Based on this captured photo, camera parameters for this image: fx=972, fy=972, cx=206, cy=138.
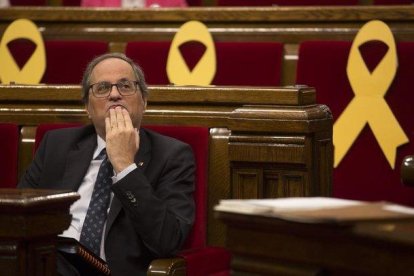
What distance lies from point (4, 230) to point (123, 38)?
33.3 inches

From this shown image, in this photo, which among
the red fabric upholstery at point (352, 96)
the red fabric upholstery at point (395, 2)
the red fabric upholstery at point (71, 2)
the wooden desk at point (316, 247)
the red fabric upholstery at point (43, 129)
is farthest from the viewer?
the red fabric upholstery at point (71, 2)

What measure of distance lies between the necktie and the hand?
4 centimetres

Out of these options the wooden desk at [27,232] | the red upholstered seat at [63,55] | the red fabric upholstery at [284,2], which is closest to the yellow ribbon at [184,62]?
the red upholstered seat at [63,55]

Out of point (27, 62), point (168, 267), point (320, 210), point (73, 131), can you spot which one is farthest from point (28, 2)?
point (320, 210)

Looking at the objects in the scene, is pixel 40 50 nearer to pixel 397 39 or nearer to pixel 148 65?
pixel 148 65

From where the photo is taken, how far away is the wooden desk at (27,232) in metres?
0.75

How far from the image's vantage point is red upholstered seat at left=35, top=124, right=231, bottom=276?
982 millimetres

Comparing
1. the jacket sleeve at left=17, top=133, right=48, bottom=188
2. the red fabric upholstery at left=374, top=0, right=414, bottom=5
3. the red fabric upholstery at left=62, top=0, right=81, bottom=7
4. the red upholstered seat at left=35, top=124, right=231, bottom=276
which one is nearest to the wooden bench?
the red upholstered seat at left=35, top=124, right=231, bottom=276

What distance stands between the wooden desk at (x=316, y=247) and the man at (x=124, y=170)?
0.30m

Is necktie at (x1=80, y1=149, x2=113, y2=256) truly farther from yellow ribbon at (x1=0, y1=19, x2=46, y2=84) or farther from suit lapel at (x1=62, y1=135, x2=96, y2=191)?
yellow ribbon at (x1=0, y1=19, x2=46, y2=84)

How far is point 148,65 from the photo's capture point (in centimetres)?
151

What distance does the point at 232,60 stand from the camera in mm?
1466

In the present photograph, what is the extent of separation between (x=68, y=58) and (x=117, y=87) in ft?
1.62

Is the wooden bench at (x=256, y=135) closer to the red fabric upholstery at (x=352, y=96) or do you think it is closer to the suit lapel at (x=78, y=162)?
the suit lapel at (x=78, y=162)
